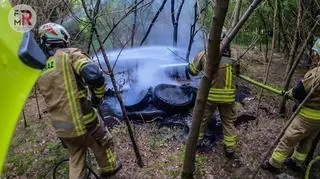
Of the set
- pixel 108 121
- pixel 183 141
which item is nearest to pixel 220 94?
pixel 183 141

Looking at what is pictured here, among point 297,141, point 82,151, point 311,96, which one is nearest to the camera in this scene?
point 311,96

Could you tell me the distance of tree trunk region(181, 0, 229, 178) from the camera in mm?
2912

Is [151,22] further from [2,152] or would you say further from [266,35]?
[2,152]

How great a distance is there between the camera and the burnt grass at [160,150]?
5352 millimetres

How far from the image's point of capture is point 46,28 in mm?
4527

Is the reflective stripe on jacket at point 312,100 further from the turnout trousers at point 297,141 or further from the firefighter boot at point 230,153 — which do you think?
the firefighter boot at point 230,153

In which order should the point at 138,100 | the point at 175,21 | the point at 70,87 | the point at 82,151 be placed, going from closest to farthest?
1. the point at 70,87
2. the point at 82,151
3. the point at 138,100
4. the point at 175,21

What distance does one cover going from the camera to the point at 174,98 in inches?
261

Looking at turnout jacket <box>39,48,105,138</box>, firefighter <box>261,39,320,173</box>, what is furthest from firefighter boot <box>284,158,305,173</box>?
turnout jacket <box>39,48,105,138</box>

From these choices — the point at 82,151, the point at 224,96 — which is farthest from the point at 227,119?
the point at 82,151

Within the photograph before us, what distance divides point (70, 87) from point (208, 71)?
179 centimetres

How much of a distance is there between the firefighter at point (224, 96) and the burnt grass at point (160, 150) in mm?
284

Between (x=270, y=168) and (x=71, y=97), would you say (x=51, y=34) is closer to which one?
(x=71, y=97)

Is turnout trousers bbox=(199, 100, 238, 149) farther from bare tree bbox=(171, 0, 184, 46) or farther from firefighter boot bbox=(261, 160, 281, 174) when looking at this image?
bare tree bbox=(171, 0, 184, 46)
